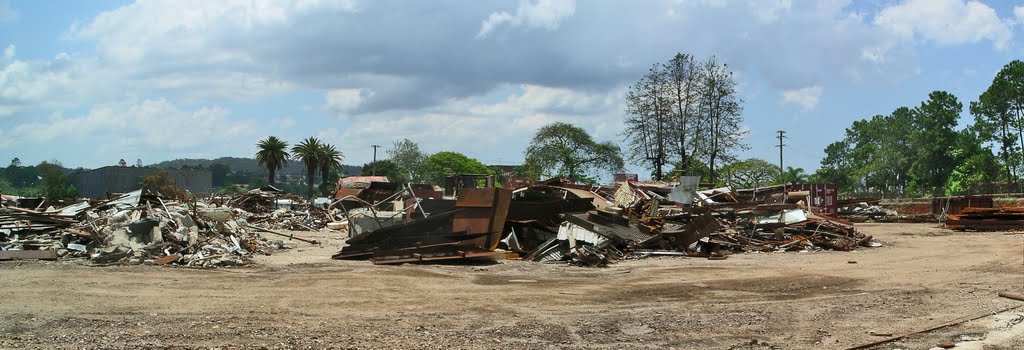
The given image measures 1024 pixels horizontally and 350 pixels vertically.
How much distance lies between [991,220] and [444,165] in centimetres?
5697

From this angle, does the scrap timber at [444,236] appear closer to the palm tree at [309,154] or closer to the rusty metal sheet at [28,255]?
the rusty metal sheet at [28,255]

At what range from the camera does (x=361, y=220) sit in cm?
2112

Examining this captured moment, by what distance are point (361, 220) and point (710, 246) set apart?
9.40m

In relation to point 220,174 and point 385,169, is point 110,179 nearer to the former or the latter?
point 385,169

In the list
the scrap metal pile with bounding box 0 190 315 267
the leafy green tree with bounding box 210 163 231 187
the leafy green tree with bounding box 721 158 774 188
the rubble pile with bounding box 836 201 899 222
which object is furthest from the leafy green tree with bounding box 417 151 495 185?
the leafy green tree with bounding box 210 163 231 187

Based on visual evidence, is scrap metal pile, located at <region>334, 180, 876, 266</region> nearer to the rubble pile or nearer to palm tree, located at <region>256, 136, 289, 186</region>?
the rubble pile

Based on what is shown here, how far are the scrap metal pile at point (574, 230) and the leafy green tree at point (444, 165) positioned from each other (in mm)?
54715

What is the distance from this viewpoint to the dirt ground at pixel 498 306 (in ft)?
27.7

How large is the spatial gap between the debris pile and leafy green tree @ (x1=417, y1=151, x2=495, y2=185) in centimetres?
5313

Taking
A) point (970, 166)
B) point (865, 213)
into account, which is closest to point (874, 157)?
point (970, 166)

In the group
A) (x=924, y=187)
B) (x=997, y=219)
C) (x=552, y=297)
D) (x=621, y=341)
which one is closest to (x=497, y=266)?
(x=552, y=297)

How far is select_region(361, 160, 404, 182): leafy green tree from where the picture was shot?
265ft

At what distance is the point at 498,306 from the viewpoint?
10.8 metres

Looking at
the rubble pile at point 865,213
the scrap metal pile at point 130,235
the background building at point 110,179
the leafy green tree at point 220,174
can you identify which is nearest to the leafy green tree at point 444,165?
the background building at point 110,179
